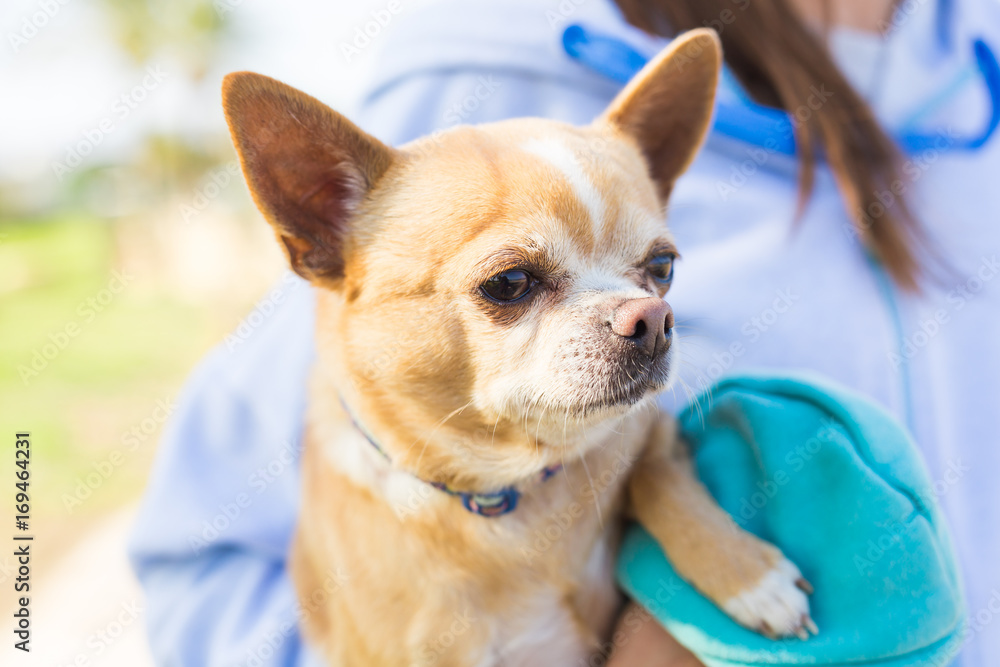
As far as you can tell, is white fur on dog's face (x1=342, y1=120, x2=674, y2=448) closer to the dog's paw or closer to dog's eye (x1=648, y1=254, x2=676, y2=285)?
dog's eye (x1=648, y1=254, x2=676, y2=285)

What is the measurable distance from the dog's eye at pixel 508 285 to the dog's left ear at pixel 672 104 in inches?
19.5

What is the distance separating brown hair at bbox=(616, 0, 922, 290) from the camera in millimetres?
1824

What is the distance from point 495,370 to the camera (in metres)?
1.29

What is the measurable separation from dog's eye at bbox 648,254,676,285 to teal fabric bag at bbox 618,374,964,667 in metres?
0.28

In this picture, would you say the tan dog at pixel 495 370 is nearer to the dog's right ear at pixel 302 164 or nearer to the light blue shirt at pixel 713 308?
the dog's right ear at pixel 302 164

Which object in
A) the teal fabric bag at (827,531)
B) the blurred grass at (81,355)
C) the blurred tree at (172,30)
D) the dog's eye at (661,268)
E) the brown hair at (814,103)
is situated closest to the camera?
the teal fabric bag at (827,531)

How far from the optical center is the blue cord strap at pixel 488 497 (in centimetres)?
145

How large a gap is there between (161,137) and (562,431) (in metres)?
11.4

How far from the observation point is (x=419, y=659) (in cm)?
142

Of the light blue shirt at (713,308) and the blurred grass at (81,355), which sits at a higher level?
the light blue shirt at (713,308)

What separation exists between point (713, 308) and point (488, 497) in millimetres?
740
